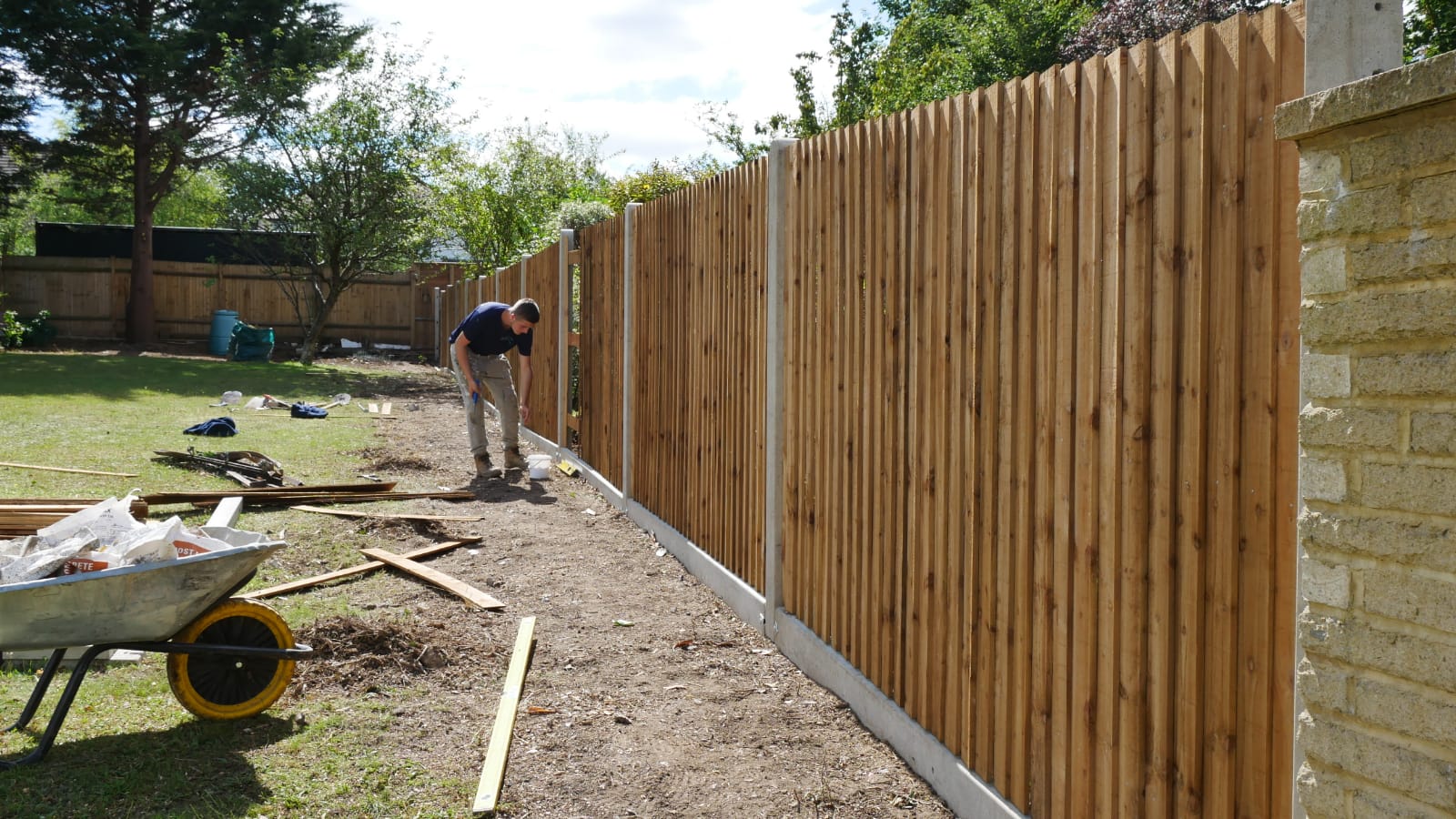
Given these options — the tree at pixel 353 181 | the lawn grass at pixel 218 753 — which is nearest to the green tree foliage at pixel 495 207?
the tree at pixel 353 181

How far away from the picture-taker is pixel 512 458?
10.7 meters

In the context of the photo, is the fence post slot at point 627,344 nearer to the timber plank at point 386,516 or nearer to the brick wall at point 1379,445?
the timber plank at point 386,516

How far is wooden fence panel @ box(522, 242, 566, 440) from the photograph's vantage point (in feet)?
38.4

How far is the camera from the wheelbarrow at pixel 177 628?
3742 millimetres

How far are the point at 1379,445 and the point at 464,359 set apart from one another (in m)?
9.31

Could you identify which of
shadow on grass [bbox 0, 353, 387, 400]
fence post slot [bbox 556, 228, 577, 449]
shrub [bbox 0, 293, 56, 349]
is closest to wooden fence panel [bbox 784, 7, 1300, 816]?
fence post slot [bbox 556, 228, 577, 449]

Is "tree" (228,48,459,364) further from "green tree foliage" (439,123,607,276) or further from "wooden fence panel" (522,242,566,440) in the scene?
"wooden fence panel" (522,242,566,440)

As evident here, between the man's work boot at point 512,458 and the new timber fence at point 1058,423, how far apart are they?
18.7ft

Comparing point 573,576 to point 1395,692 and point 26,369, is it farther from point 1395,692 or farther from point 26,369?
point 26,369

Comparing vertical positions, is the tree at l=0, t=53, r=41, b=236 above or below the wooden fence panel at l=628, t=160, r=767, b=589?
above

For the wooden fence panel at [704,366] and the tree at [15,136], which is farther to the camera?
the tree at [15,136]

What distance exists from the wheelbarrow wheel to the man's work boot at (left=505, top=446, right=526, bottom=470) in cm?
641

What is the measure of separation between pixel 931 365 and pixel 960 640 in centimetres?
91

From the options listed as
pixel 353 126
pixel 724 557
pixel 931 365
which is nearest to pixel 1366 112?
pixel 931 365
